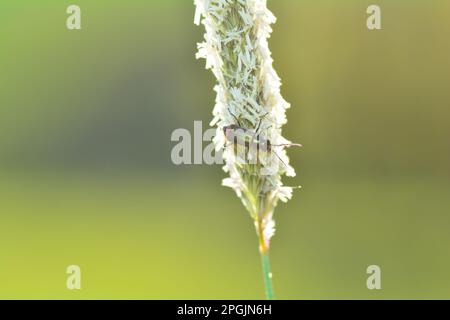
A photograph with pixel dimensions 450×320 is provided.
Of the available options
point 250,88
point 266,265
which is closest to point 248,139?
point 250,88

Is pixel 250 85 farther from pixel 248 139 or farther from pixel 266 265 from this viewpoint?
pixel 266 265

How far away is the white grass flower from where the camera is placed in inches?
43.4

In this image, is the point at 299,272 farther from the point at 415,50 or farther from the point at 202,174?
the point at 415,50

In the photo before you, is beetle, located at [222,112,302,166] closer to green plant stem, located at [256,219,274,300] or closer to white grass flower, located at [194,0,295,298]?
white grass flower, located at [194,0,295,298]

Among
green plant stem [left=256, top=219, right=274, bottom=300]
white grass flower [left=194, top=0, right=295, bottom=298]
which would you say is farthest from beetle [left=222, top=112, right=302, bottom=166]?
green plant stem [left=256, top=219, right=274, bottom=300]

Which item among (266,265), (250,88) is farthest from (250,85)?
(266,265)

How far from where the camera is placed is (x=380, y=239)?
4.27 meters

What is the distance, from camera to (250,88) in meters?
1.10

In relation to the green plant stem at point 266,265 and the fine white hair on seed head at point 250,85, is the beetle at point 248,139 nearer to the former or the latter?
the fine white hair on seed head at point 250,85

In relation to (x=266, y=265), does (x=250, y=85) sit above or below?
above

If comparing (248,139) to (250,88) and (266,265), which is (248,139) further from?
(266,265)

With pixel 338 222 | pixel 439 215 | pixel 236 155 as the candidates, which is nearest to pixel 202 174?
pixel 338 222

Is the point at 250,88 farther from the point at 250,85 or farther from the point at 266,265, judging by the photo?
the point at 266,265

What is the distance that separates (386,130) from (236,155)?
4170mm
